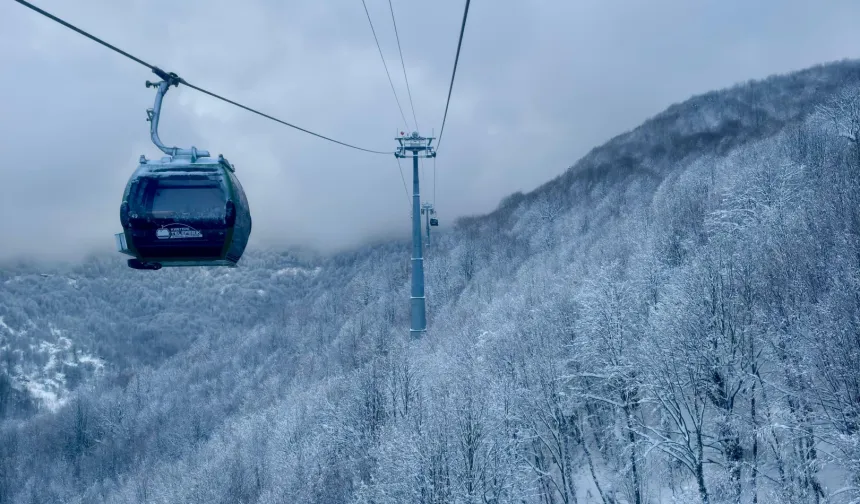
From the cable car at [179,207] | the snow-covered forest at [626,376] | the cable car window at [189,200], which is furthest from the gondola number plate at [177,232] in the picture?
the snow-covered forest at [626,376]

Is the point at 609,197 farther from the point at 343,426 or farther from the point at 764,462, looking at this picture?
the point at 764,462

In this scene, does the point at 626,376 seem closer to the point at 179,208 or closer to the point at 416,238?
the point at 416,238

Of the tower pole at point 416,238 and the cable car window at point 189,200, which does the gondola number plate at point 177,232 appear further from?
the tower pole at point 416,238

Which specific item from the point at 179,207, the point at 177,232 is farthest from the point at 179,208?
the point at 177,232

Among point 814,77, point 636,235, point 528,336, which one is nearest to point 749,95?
point 814,77

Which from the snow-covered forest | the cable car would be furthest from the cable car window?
the snow-covered forest
